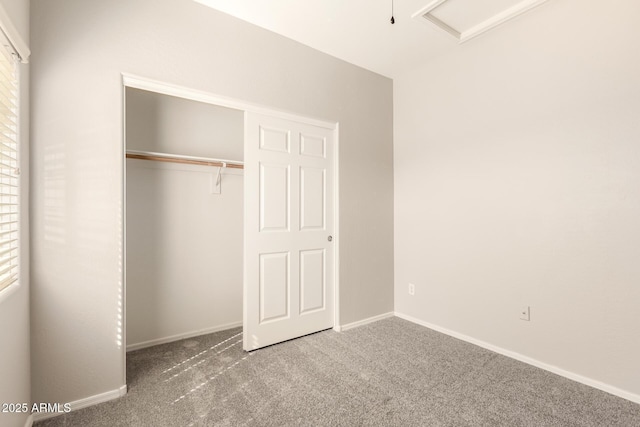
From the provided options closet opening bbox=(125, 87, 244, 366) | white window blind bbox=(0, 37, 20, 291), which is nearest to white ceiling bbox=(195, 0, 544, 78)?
closet opening bbox=(125, 87, 244, 366)

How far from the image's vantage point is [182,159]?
9.11 feet

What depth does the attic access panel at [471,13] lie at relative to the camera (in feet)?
7.68

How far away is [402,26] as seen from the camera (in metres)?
2.62

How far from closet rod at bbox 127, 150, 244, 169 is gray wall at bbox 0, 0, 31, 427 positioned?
0.88 m

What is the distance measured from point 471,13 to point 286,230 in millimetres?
2363

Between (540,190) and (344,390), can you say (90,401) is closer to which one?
(344,390)

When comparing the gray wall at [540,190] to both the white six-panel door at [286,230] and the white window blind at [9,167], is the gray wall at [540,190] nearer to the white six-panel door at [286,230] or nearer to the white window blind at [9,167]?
the white six-panel door at [286,230]

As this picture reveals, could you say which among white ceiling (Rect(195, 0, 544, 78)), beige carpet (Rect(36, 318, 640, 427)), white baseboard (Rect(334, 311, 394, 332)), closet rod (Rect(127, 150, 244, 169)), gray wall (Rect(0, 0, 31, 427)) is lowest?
beige carpet (Rect(36, 318, 640, 427))

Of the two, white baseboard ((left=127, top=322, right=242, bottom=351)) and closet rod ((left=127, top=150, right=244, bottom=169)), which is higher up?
closet rod ((left=127, top=150, right=244, bottom=169))

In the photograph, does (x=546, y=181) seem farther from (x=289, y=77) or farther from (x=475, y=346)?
(x=289, y=77)

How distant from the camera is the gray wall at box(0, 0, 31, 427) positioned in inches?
53.1

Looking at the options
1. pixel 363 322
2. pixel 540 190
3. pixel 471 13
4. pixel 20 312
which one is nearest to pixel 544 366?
pixel 540 190

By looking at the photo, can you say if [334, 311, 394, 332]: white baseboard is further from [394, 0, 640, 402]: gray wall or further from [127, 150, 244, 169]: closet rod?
[127, 150, 244, 169]: closet rod

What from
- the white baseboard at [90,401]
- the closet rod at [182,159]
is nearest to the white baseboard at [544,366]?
the closet rod at [182,159]
